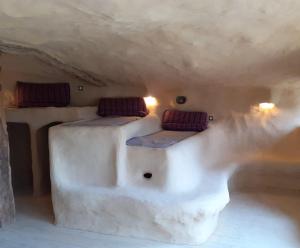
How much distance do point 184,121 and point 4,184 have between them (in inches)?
118

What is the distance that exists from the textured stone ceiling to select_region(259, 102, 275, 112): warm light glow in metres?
0.41

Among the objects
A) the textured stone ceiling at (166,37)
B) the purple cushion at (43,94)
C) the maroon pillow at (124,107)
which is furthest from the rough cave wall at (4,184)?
the maroon pillow at (124,107)

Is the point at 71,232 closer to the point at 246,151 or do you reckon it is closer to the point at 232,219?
the point at 232,219

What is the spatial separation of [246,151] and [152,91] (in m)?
2.00

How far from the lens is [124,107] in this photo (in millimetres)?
6016

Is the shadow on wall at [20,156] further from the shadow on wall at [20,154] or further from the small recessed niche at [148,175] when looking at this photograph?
the small recessed niche at [148,175]

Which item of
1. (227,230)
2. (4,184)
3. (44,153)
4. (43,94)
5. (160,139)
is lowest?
(227,230)

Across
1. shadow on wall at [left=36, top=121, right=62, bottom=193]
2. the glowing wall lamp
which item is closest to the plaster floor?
shadow on wall at [left=36, top=121, right=62, bottom=193]

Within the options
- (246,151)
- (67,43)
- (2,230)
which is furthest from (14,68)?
(246,151)

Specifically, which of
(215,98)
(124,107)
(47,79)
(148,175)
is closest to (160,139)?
(148,175)

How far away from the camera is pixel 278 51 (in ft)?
13.3

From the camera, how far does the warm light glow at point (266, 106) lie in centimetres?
574

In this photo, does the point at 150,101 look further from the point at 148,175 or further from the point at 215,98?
the point at 148,175

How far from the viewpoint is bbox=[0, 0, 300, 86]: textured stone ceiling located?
285 cm
